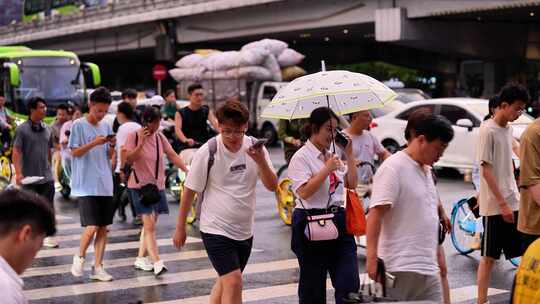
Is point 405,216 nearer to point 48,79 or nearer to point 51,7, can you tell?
point 48,79

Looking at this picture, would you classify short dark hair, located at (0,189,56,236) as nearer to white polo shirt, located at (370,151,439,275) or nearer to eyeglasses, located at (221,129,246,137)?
white polo shirt, located at (370,151,439,275)

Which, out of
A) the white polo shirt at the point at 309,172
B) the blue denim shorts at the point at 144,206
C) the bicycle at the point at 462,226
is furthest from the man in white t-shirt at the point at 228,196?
the bicycle at the point at 462,226

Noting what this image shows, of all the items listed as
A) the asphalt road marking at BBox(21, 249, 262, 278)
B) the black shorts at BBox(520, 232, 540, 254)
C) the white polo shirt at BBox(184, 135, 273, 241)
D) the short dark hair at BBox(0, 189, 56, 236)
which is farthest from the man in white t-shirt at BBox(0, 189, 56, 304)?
the asphalt road marking at BBox(21, 249, 262, 278)

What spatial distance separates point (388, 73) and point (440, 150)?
60.8m

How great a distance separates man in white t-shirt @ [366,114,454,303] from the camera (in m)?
4.95

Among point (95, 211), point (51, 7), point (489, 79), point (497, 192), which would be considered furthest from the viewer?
point (51, 7)

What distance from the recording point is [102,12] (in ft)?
169

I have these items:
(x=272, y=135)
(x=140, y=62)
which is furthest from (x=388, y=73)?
(x=272, y=135)

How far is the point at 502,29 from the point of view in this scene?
4231 centimetres

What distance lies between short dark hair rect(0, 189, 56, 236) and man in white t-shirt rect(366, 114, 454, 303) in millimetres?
2261

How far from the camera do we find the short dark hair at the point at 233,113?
20.0 ft

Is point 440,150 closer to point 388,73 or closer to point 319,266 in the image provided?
point 319,266

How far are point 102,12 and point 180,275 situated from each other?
43688 millimetres

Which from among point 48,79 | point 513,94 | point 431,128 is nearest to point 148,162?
point 513,94
